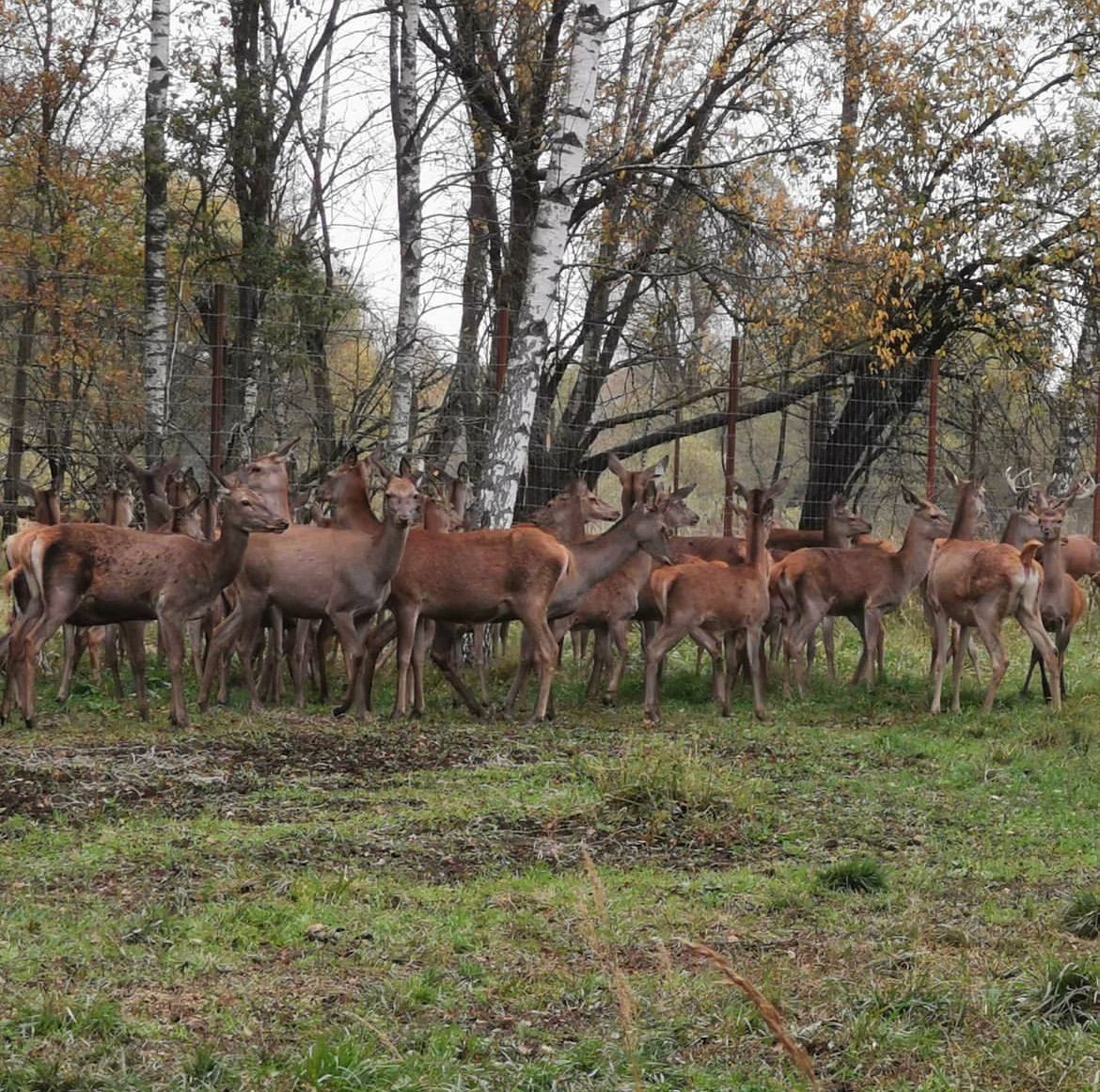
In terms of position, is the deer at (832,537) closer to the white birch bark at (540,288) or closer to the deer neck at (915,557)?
the deer neck at (915,557)

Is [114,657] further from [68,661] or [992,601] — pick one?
[992,601]

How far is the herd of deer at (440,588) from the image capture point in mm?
10516

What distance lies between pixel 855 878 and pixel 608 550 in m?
5.77

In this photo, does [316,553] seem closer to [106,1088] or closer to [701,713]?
[701,713]

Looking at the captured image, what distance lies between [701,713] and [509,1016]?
277 inches

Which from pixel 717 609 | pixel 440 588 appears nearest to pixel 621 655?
pixel 717 609

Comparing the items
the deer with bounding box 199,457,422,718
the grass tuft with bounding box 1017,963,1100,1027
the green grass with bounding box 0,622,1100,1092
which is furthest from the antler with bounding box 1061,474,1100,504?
the grass tuft with bounding box 1017,963,1100,1027

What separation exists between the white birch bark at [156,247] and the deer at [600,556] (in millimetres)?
4281

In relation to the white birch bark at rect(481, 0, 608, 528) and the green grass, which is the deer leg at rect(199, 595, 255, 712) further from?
the white birch bark at rect(481, 0, 608, 528)

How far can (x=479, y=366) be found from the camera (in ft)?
51.2

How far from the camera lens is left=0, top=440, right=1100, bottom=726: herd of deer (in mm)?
10516

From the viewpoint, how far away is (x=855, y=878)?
258 inches

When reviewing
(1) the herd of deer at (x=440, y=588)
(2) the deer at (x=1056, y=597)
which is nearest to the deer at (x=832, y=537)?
(1) the herd of deer at (x=440, y=588)

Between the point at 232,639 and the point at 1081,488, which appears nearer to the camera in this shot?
the point at 232,639
